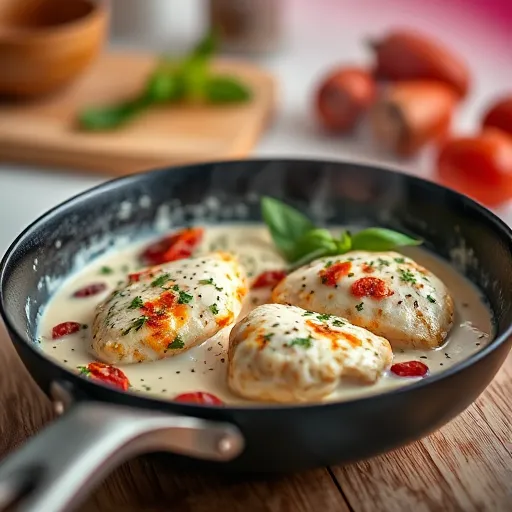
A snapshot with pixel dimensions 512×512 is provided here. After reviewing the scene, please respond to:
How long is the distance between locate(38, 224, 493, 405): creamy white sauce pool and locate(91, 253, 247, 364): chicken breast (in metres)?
0.03

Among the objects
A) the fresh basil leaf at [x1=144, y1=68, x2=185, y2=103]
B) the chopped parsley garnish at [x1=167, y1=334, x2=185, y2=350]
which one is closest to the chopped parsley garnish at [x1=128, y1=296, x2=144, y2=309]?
the chopped parsley garnish at [x1=167, y1=334, x2=185, y2=350]

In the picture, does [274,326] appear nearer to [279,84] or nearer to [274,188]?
[274,188]

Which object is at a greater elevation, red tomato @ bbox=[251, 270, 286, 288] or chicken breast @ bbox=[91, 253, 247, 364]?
chicken breast @ bbox=[91, 253, 247, 364]

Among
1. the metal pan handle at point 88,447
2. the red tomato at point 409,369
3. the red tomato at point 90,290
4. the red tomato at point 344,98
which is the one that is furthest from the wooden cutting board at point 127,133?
the metal pan handle at point 88,447

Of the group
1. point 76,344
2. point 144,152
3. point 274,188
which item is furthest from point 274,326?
point 144,152

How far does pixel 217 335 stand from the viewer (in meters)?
2.29

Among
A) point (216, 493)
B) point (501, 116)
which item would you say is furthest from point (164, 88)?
point (216, 493)

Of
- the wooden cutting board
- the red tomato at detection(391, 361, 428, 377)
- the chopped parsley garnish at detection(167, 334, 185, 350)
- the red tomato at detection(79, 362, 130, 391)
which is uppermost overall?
the red tomato at detection(391, 361, 428, 377)

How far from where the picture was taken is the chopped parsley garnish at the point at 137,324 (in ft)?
7.20

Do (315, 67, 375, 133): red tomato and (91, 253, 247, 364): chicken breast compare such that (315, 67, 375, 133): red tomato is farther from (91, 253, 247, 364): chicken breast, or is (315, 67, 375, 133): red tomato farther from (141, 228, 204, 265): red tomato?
(91, 253, 247, 364): chicken breast

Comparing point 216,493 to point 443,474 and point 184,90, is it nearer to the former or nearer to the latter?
point 443,474

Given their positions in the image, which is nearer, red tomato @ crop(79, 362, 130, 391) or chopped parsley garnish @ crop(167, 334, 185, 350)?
red tomato @ crop(79, 362, 130, 391)

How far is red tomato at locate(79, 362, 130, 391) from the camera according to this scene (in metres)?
2.08

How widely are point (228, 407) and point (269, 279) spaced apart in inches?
35.9
